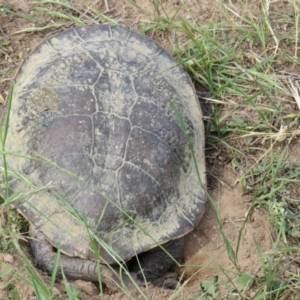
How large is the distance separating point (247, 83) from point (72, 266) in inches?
75.8

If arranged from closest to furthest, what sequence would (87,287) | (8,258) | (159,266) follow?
1. (8,258)
2. (87,287)
3. (159,266)

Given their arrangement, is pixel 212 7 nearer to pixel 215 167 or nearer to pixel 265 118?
pixel 265 118

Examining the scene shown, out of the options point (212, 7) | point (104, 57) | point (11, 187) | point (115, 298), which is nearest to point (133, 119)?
point (104, 57)

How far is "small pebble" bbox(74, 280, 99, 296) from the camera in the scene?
116 inches

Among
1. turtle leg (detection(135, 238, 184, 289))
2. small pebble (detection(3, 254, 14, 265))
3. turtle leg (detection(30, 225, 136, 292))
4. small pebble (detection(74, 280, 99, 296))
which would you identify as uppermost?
small pebble (detection(3, 254, 14, 265))

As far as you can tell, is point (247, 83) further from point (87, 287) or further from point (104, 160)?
point (87, 287)

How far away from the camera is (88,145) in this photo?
9.79 ft

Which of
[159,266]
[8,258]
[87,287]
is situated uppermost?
[8,258]

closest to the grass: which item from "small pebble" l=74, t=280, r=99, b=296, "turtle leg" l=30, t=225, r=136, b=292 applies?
"turtle leg" l=30, t=225, r=136, b=292

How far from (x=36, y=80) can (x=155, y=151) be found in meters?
0.92

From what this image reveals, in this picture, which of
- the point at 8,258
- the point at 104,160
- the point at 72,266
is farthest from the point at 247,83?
the point at 8,258

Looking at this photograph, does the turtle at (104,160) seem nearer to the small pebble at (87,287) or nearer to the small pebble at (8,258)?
the small pebble at (87,287)

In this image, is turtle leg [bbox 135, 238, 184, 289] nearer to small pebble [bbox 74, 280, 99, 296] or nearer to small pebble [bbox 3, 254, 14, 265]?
small pebble [bbox 74, 280, 99, 296]

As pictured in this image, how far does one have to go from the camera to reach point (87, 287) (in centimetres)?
296
